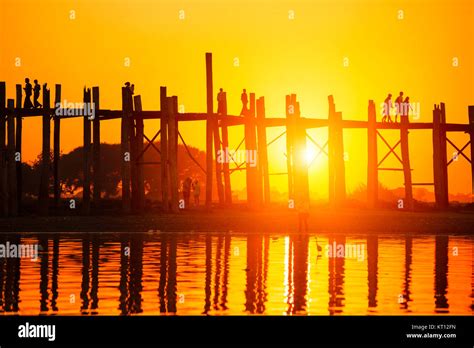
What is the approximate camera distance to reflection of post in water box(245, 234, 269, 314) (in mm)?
15562

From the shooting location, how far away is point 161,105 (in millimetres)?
40188

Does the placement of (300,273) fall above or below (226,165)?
below

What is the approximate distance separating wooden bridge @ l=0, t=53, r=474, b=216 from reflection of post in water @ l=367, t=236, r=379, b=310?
7643mm

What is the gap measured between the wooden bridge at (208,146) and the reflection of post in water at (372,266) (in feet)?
25.1

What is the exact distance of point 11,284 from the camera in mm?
18047

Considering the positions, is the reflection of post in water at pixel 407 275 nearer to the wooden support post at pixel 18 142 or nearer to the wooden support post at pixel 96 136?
the wooden support post at pixel 96 136

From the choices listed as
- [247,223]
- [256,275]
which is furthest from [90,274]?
[247,223]

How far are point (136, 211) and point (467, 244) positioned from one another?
48.7 ft

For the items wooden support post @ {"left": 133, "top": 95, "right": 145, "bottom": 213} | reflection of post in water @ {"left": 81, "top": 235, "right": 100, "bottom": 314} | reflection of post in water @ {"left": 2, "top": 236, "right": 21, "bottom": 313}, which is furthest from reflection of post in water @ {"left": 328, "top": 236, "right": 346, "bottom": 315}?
wooden support post @ {"left": 133, "top": 95, "right": 145, "bottom": 213}

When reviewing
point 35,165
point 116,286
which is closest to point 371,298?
point 116,286

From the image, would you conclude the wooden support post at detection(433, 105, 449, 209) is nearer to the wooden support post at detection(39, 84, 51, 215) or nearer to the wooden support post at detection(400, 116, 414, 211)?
the wooden support post at detection(400, 116, 414, 211)

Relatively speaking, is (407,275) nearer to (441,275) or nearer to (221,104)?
(441,275)

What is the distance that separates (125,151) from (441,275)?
67.3 feet
